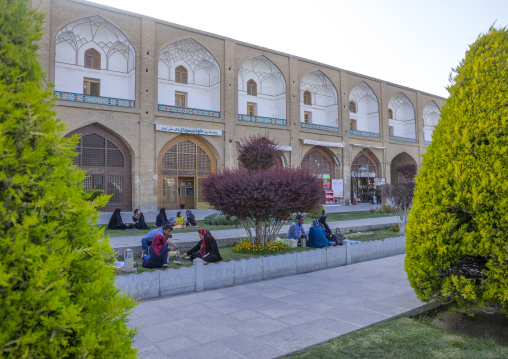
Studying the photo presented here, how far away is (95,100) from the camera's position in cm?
1912

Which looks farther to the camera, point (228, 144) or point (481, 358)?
point (228, 144)

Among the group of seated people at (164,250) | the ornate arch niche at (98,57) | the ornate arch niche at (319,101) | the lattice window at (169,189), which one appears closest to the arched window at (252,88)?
the ornate arch niche at (319,101)

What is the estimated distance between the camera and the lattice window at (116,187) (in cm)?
2031

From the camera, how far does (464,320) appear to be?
154 inches

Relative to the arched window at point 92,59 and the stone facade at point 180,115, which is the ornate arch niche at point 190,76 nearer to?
the stone facade at point 180,115

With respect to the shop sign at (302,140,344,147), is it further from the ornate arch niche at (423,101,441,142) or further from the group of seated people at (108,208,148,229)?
the group of seated people at (108,208,148,229)

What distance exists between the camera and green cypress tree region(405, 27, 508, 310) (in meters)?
3.34

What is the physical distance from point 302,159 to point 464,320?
23.8m

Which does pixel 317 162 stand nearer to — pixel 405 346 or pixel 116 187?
pixel 116 187

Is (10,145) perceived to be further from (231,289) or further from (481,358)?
(231,289)

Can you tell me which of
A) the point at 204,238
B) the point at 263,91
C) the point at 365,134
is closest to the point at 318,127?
the point at 263,91

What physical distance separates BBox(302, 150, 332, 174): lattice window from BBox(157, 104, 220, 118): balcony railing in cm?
868

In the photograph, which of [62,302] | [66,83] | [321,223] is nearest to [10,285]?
[62,302]

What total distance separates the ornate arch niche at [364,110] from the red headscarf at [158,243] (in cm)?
2835
